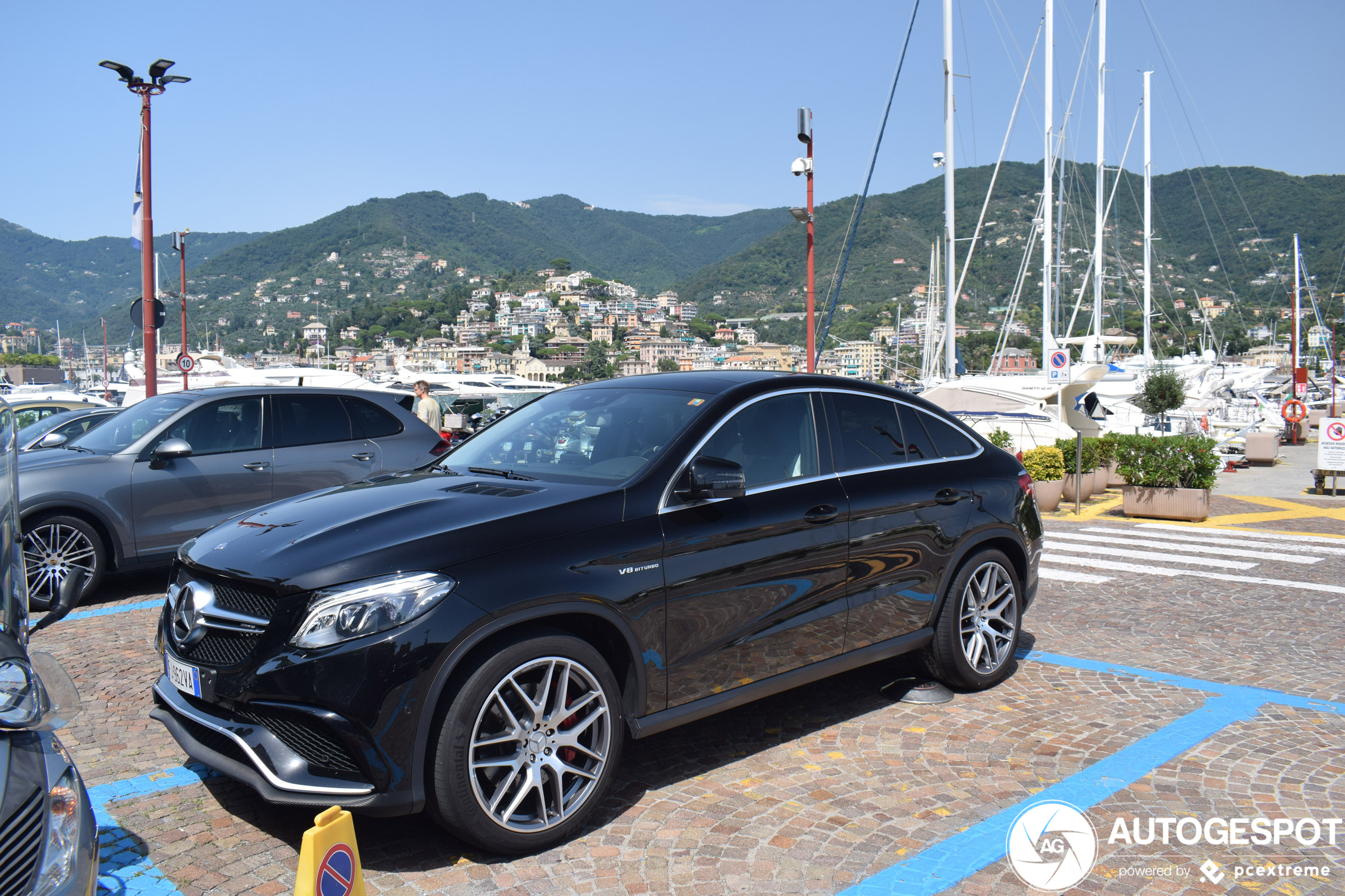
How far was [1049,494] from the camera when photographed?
14.0 m

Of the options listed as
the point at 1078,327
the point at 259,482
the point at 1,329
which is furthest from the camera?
the point at 1,329

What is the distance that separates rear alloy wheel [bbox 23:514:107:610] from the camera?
6.99 metres

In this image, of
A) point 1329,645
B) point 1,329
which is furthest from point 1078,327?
point 1,329

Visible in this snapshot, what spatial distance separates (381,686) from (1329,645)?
650 centimetres

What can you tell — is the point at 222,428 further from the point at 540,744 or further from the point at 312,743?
the point at 540,744

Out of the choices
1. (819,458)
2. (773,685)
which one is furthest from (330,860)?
(819,458)

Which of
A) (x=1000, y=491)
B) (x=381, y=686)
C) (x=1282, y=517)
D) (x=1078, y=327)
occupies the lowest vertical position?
(x=1282, y=517)

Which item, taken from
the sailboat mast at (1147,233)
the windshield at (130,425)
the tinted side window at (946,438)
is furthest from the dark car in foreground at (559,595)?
the sailboat mast at (1147,233)

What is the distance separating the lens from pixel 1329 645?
641cm

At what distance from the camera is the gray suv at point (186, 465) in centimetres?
707

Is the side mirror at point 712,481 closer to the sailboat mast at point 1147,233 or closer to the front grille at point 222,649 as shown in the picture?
the front grille at point 222,649

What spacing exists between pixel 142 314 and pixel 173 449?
1180 centimetres

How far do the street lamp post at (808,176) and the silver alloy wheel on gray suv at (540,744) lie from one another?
13370 millimetres

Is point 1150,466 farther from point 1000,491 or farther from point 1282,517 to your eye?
point 1000,491
